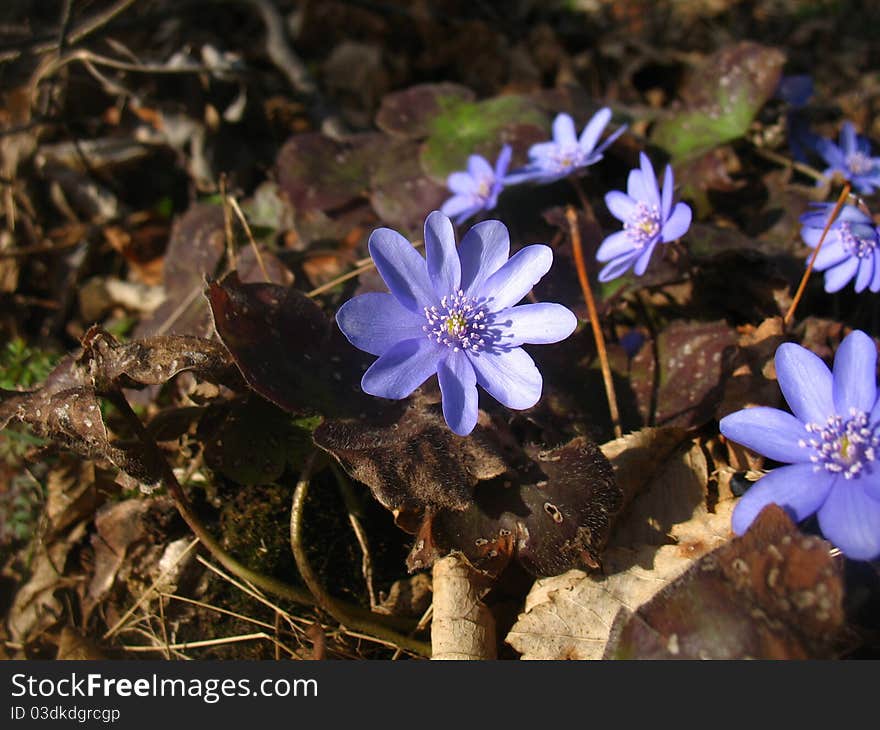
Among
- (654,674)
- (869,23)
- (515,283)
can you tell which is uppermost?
(869,23)

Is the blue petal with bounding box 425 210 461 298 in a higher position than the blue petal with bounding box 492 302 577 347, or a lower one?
higher

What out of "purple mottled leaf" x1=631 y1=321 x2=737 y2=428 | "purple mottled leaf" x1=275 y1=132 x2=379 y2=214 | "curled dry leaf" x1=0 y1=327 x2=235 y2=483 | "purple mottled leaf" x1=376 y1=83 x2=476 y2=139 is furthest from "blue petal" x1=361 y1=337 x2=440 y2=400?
"purple mottled leaf" x1=376 y1=83 x2=476 y2=139

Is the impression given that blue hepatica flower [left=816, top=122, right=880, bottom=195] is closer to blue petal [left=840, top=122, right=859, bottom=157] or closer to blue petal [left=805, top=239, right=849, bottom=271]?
blue petal [left=840, top=122, right=859, bottom=157]

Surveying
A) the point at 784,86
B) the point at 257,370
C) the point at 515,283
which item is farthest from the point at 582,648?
the point at 784,86

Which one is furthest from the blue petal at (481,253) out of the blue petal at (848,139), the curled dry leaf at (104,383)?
the blue petal at (848,139)

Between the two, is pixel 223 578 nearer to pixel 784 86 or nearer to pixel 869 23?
pixel 784 86

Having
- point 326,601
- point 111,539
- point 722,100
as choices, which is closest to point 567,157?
point 722,100

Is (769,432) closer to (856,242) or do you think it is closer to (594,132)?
(856,242)
